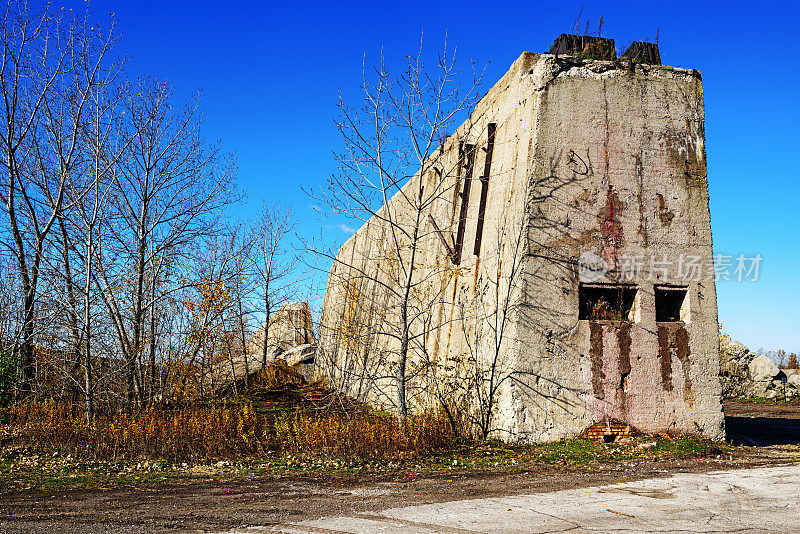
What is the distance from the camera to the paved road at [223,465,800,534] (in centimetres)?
459

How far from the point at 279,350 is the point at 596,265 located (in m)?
14.3

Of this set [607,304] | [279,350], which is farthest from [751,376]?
[279,350]

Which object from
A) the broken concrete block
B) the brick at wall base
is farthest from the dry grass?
the broken concrete block

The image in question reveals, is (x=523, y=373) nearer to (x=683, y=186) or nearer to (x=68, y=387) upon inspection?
(x=683, y=186)

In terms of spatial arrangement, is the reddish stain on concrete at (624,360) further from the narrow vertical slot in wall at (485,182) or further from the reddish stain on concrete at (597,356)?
the narrow vertical slot in wall at (485,182)

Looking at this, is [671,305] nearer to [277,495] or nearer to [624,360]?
[624,360]

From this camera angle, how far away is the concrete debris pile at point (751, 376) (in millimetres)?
19656

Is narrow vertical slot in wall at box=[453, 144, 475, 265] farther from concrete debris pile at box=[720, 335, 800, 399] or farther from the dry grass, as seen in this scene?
concrete debris pile at box=[720, 335, 800, 399]

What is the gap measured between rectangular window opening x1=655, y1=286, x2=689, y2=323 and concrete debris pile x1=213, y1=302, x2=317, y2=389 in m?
10.8

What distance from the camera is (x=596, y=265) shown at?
9.05 m

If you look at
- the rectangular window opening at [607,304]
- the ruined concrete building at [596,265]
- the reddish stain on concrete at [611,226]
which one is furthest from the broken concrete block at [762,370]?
the reddish stain on concrete at [611,226]

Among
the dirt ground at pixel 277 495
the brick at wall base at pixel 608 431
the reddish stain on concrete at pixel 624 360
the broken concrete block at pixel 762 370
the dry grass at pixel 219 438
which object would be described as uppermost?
the broken concrete block at pixel 762 370

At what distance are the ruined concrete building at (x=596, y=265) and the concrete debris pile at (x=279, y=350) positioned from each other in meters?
8.56

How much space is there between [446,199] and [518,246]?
12.6 ft
